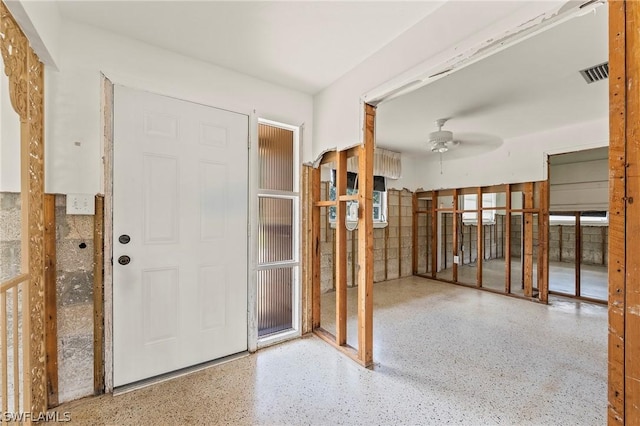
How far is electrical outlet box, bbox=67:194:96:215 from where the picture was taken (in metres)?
1.72

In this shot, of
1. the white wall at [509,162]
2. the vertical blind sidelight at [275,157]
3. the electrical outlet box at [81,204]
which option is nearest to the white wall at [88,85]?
the electrical outlet box at [81,204]

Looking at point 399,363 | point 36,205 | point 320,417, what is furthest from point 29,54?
point 399,363

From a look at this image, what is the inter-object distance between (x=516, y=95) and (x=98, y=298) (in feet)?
13.5

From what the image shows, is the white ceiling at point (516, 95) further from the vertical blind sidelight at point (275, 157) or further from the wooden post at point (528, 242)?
the vertical blind sidelight at point (275, 157)

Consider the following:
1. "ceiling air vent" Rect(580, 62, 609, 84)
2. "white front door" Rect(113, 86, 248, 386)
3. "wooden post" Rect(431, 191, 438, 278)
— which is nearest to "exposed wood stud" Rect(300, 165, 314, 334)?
"white front door" Rect(113, 86, 248, 386)

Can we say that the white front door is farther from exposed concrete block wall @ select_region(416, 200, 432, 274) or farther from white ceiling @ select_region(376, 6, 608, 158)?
exposed concrete block wall @ select_region(416, 200, 432, 274)

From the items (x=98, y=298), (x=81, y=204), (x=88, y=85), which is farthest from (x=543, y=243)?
(x=88, y=85)

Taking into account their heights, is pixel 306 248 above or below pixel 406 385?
above

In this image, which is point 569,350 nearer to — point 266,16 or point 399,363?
point 399,363

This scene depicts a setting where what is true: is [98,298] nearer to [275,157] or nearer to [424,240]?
[275,157]

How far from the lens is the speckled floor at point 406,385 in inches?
64.7

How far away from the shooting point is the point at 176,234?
6.77 ft

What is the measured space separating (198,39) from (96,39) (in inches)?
25.6

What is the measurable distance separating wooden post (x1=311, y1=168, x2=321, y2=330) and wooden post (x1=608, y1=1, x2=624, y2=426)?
2.10 metres
